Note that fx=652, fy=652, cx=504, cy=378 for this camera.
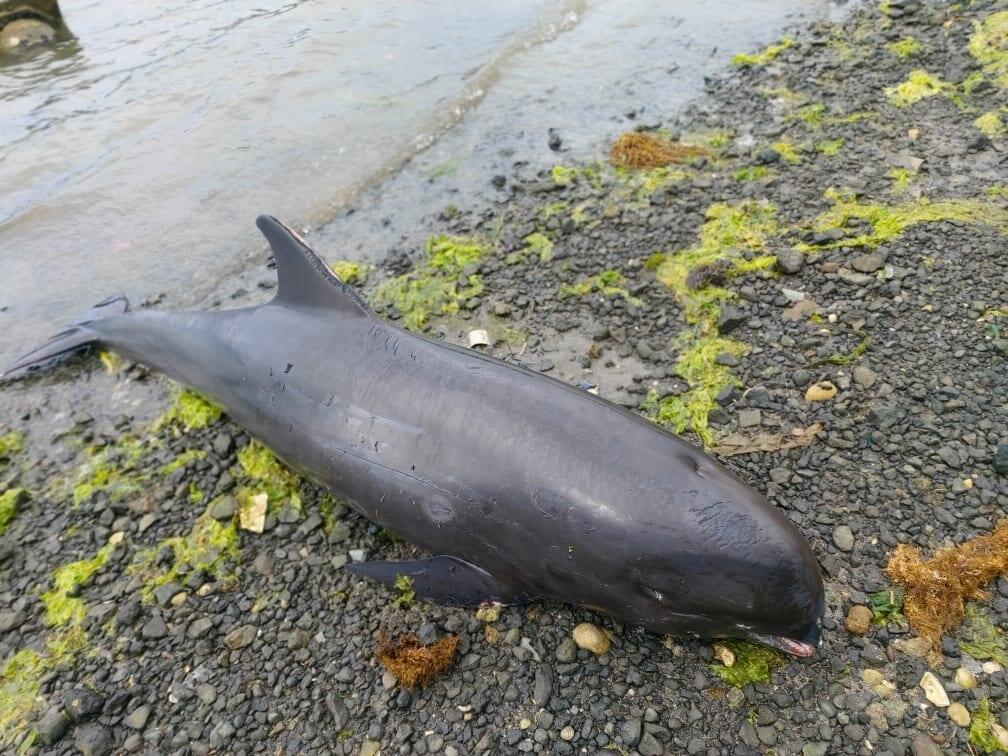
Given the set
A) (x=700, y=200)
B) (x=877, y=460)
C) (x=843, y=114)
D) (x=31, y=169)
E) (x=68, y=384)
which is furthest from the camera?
(x=31, y=169)

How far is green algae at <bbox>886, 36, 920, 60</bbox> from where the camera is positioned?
8.62m

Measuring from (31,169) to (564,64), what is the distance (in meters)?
8.67

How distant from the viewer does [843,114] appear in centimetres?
780

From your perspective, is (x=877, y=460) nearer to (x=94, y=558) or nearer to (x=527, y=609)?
(x=527, y=609)

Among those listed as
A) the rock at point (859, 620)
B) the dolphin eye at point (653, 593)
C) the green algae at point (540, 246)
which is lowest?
the rock at point (859, 620)

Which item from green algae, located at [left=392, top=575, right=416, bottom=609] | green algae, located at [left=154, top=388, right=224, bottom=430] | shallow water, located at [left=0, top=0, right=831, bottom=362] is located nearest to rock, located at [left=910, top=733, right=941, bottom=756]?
green algae, located at [left=392, top=575, right=416, bottom=609]

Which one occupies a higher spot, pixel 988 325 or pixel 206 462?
pixel 988 325

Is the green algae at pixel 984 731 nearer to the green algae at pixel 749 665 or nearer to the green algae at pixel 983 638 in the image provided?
the green algae at pixel 983 638

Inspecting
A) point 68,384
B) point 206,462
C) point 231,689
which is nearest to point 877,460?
point 231,689

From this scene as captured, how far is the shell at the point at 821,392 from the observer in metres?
→ 4.67

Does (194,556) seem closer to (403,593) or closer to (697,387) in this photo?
(403,593)

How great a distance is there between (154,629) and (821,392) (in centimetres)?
481

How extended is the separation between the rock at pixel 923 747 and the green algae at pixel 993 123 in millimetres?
6335

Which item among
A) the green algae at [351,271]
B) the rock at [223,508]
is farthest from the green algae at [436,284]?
the rock at [223,508]
